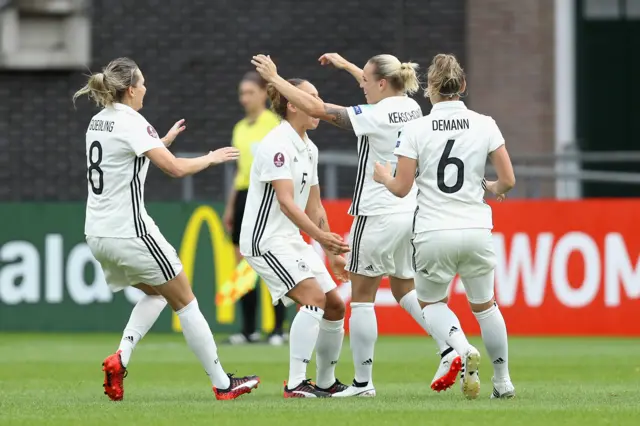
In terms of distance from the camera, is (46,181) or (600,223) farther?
(46,181)

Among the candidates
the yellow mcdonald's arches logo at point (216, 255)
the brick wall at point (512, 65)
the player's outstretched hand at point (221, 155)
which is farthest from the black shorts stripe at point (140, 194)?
the brick wall at point (512, 65)

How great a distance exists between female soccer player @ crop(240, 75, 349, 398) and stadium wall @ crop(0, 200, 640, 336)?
5.88 meters

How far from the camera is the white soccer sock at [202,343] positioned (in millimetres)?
9477

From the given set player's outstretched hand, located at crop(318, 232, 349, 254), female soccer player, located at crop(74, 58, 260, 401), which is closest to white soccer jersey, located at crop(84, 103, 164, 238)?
female soccer player, located at crop(74, 58, 260, 401)

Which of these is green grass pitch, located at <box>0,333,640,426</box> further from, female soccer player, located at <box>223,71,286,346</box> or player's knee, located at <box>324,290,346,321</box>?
player's knee, located at <box>324,290,346,321</box>

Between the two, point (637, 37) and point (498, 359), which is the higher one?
point (637, 37)

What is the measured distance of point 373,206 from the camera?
32.6 feet

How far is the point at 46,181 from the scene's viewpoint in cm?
1909

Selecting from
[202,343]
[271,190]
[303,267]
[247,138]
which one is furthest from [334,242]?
[247,138]

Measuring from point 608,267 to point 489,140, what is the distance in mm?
6660

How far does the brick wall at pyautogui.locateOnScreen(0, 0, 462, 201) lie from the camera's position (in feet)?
62.6

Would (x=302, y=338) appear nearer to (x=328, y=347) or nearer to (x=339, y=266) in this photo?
(x=328, y=347)

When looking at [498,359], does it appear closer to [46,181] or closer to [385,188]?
[385,188]

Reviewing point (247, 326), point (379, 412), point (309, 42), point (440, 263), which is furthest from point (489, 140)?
point (309, 42)
